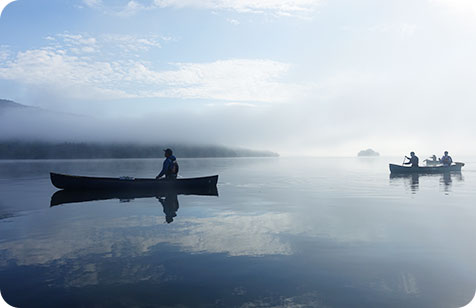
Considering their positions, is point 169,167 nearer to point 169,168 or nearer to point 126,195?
point 169,168

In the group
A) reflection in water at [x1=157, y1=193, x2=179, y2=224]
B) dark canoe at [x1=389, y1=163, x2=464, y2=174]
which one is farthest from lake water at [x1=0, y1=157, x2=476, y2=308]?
dark canoe at [x1=389, y1=163, x2=464, y2=174]

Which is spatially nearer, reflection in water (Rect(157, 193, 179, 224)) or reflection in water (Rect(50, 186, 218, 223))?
reflection in water (Rect(157, 193, 179, 224))

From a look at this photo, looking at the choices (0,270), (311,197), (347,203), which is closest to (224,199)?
(311,197)

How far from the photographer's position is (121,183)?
26.7 metres

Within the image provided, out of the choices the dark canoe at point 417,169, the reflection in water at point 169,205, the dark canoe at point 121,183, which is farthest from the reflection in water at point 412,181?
the reflection in water at point 169,205

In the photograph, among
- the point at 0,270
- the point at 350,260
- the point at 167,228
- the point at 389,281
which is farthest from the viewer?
the point at 167,228

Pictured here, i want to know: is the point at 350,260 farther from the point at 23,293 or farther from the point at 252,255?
the point at 23,293

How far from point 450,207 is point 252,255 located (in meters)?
16.3

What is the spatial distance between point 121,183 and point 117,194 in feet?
3.31

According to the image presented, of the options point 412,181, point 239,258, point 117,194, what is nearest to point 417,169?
point 412,181

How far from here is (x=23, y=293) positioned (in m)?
7.71

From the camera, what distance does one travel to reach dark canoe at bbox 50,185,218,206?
24234mm

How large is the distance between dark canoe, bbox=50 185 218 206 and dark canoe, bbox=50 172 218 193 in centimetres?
24

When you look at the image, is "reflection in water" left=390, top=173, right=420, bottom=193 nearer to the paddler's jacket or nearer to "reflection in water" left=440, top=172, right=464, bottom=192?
"reflection in water" left=440, top=172, right=464, bottom=192
